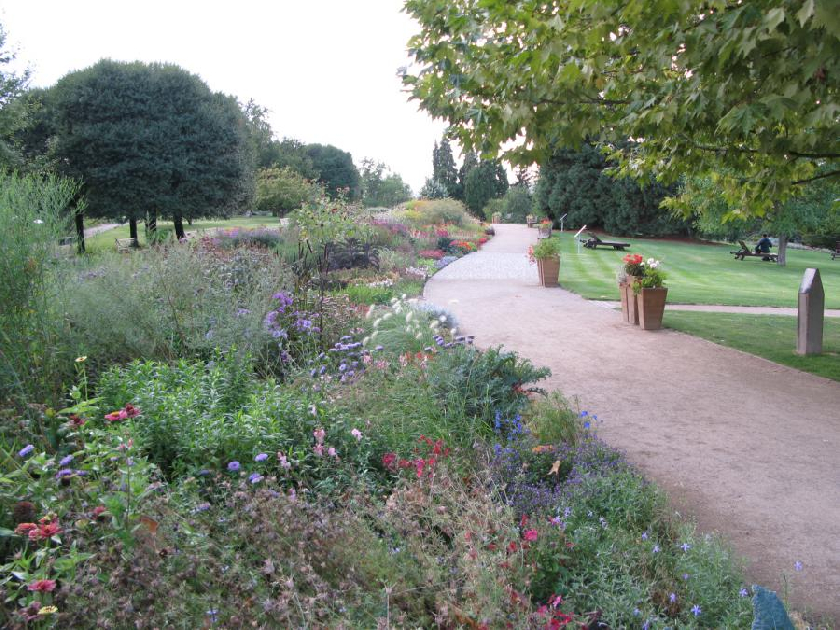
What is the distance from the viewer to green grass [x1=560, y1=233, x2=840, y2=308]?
13633mm

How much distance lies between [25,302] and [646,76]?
5025mm

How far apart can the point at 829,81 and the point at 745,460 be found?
2.53 m

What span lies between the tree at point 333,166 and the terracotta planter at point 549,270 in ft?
144

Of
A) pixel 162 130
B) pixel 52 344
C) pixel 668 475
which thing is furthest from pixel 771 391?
pixel 162 130

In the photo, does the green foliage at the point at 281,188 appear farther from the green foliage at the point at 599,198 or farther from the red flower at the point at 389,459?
the red flower at the point at 389,459

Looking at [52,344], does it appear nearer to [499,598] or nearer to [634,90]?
[499,598]

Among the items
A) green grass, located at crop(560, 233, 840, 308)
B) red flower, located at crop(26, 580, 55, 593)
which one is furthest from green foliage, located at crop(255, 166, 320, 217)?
red flower, located at crop(26, 580, 55, 593)

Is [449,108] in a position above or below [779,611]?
above

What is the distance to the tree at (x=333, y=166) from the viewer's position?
57.2 metres

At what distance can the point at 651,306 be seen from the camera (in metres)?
8.81

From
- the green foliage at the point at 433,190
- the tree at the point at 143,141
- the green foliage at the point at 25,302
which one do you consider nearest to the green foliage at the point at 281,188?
the tree at the point at 143,141

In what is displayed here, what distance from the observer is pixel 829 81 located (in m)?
3.66

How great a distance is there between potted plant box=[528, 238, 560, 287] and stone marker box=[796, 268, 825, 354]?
6.94 metres

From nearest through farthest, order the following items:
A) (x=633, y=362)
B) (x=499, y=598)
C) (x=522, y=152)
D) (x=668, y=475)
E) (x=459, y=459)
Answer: (x=499, y=598) → (x=459, y=459) → (x=668, y=475) → (x=522, y=152) → (x=633, y=362)
